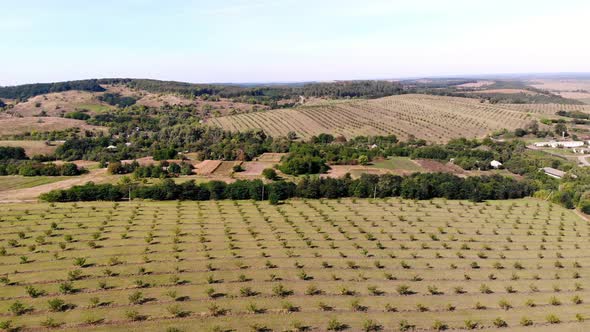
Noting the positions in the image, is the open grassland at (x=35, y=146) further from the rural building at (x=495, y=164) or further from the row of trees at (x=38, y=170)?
the rural building at (x=495, y=164)

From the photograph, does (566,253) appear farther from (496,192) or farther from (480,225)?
(496,192)

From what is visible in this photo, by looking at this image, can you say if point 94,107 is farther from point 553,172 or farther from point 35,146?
point 553,172

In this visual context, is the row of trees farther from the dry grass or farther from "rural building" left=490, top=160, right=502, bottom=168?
"rural building" left=490, top=160, right=502, bottom=168

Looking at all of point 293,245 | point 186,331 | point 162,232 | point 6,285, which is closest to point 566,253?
point 293,245

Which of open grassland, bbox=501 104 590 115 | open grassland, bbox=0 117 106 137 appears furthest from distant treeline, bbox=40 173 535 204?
open grassland, bbox=501 104 590 115

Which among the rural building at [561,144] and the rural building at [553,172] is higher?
the rural building at [561,144]

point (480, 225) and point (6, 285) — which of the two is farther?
point (480, 225)

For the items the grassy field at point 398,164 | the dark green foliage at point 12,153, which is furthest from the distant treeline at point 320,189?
the dark green foliage at point 12,153
